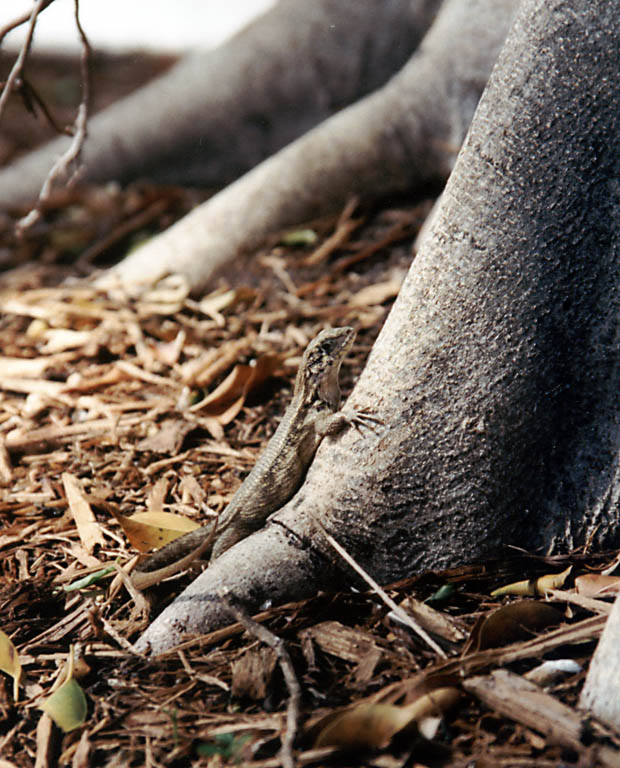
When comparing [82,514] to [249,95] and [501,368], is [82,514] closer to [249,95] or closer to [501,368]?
[501,368]

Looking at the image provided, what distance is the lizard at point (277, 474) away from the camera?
10.3 ft

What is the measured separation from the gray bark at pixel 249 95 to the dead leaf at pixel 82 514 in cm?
417

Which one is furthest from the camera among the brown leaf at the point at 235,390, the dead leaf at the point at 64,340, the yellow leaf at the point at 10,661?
the dead leaf at the point at 64,340

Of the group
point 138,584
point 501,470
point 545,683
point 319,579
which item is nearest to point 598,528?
point 501,470

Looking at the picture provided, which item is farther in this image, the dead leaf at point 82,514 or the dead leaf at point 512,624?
the dead leaf at point 82,514

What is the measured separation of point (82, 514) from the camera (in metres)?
3.52

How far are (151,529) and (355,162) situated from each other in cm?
376

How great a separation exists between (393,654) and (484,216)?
141 cm

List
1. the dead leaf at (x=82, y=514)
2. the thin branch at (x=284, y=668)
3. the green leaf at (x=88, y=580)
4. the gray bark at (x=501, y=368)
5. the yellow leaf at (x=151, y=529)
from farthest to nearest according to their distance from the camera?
the dead leaf at (x=82, y=514), the yellow leaf at (x=151, y=529), the green leaf at (x=88, y=580), the gray bark at (x=501, y=368), the thin branch at (x=284, y=668)

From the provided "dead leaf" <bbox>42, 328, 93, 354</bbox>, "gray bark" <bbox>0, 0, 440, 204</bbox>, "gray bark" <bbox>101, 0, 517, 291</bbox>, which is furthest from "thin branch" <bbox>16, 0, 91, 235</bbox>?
"gray bark" <bbox>0, 0, 440, 204</bbox>

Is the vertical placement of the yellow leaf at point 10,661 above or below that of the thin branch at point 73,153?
below

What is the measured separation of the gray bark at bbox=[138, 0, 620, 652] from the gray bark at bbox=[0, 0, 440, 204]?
4672 mm

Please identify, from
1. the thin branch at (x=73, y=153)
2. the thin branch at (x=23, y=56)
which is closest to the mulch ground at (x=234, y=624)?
the thin branch at (x=73, y=153)

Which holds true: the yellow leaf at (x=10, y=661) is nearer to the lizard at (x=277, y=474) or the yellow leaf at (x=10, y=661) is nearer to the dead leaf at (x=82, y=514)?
the lizard at (x=277, y=474)
